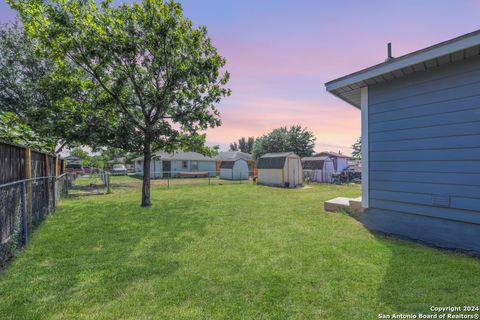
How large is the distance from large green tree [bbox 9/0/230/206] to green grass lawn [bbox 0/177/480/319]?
16.7 ft

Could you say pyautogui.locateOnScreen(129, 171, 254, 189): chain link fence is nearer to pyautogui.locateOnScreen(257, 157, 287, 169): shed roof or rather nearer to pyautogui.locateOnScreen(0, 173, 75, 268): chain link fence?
pyautogui.locateOnScreen(257, 157, 287, 169): shed roof

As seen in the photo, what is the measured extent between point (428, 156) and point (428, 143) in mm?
266

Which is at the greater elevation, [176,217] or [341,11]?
[341,11]

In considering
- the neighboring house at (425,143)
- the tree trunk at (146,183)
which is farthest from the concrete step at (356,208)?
the tree trunk at (146,183)

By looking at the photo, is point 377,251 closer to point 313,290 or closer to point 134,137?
point 313,290

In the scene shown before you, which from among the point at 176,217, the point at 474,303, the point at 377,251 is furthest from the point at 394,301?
the point at 176,217

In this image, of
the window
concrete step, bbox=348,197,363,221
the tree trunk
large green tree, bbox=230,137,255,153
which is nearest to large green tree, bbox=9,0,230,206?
the tree trunk

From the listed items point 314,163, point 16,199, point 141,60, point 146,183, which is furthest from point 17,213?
point 314,163

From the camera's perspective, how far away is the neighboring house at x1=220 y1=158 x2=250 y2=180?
80.9ft

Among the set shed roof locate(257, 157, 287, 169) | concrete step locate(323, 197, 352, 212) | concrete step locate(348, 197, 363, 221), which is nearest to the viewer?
concrete step locate(348, 197, 363, 221)

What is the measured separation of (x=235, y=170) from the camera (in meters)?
24.7

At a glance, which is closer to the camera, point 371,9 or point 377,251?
point 377,251

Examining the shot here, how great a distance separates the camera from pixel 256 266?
3.53m

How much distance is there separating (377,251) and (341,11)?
6492 mm
